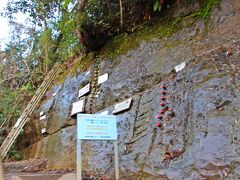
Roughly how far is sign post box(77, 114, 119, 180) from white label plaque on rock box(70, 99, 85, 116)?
7.61 feet

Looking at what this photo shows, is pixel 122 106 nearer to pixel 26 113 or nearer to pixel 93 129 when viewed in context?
pixel 93 129

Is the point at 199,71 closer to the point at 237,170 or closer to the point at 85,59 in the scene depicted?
the point at 237,170

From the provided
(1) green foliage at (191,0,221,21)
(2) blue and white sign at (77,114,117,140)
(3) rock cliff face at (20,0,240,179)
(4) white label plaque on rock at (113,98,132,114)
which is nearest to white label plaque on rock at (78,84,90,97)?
(3) rock cliff face at (20,0,240,179)

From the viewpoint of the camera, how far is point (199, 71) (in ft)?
11.8

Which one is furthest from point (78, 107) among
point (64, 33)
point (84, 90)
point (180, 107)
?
point (180, 107)

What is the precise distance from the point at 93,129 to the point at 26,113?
4926 mm

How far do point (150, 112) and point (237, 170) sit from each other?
1650mm

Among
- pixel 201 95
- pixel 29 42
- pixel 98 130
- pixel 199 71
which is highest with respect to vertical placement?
pixel 29 42

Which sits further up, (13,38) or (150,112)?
(13,38)

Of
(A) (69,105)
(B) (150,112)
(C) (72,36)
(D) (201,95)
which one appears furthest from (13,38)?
(D) (201,95)

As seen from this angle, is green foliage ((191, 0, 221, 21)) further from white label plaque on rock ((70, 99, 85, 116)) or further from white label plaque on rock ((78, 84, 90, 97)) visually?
white label plaque on rock ((70, 99, 85, 116))

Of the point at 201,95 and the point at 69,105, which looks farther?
the point at 69,105

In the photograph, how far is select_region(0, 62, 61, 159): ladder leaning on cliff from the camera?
7367 millimetres

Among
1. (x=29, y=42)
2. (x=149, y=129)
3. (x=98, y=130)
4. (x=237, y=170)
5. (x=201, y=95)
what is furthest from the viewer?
(x=29, y=42)
